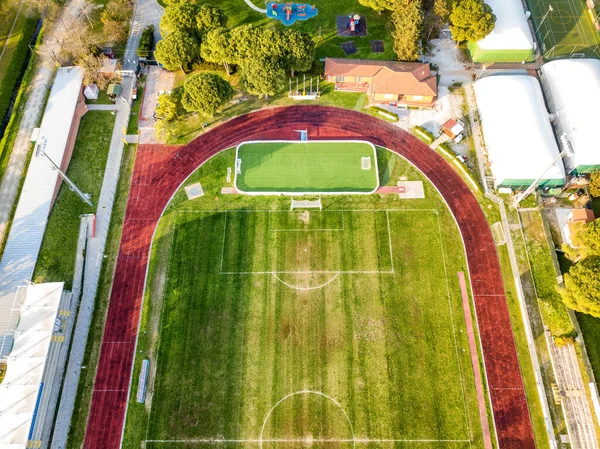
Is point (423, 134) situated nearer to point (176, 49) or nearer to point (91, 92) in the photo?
point (176, 49)

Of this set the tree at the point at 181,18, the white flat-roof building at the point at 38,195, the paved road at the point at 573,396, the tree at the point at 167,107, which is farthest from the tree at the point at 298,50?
the paved road at the point at 573,396

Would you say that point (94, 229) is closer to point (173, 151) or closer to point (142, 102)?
point (173, 151)

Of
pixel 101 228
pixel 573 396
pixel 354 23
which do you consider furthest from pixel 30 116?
pixel 573 396

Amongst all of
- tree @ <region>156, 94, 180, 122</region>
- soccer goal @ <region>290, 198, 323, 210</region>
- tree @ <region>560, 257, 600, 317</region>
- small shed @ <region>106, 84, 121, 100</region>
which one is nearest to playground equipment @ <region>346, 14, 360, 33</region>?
tree @ <region>156, 94, 180, 122</region>

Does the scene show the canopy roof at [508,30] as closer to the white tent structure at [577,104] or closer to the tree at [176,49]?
the white tent structure at [577,104]

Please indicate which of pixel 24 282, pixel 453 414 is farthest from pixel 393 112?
pixel 24 282
